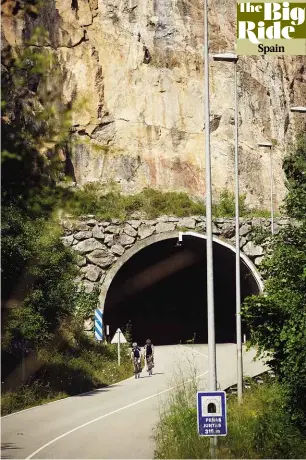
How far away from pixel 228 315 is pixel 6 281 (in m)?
30.7

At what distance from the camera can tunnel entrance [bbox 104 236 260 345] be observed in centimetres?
4656

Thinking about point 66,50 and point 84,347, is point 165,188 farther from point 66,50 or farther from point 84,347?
point 84,347

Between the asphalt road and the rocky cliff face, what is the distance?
2465 centimetres

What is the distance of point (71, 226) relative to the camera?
42719mm

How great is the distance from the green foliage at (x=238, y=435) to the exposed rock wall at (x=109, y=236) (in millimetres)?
23857

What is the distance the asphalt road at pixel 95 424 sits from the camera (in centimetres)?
1655

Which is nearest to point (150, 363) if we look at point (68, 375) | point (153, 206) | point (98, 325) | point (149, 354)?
point (149, 354)

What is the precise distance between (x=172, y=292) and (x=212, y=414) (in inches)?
1648

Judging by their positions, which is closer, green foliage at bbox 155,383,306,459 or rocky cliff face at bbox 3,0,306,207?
green foliage at bbox 155,383,306,459

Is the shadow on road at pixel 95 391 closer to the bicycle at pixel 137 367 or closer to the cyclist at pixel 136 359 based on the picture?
the cyclist at pixel 136 359

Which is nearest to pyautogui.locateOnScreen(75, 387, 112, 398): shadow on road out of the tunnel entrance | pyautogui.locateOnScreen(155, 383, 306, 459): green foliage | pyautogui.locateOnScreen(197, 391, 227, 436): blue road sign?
pyautogui.locateOnScreen(155, 383, 306, 459): green foliage

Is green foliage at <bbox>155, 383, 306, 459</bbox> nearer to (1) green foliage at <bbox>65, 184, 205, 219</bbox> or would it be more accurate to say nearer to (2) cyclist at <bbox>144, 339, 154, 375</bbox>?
(2) cyclist at <bbox>144, 339, 154, 375</bbox>

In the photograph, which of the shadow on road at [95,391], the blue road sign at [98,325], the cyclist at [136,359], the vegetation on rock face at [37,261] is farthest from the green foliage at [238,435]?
the blue road sign at [98,325]

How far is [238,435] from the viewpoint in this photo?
16.5 meters
